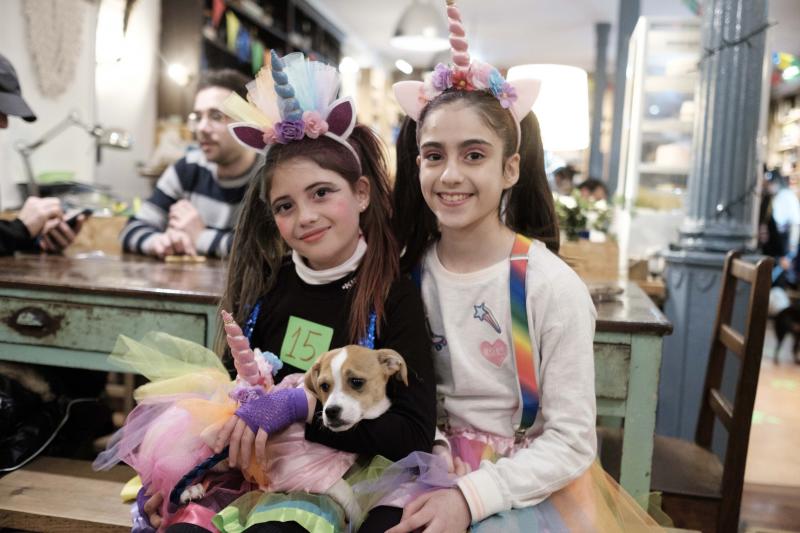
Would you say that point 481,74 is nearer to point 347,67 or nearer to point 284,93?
point 284,93

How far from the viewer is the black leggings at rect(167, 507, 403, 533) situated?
1.02 meters

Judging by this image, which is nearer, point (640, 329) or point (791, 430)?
point (640, 329)

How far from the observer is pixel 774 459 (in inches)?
125

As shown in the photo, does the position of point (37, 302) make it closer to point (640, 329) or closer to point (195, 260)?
point (195, 260)

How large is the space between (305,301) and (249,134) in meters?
0.32

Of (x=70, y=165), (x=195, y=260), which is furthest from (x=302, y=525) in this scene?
(x=70, y=165)

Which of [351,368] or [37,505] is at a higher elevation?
[351,368]

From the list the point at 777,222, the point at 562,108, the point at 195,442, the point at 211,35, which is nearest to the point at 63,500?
the point at 195,442

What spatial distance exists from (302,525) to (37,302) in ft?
3.08

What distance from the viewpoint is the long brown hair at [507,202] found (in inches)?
53.5

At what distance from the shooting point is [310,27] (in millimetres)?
7332

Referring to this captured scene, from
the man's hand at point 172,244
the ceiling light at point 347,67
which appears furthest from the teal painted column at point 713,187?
the ceiling light at point 347,67

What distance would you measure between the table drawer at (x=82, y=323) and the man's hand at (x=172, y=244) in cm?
60

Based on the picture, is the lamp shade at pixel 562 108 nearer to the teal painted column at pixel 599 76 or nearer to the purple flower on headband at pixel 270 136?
the purple flower on headband at pixel 270 136
